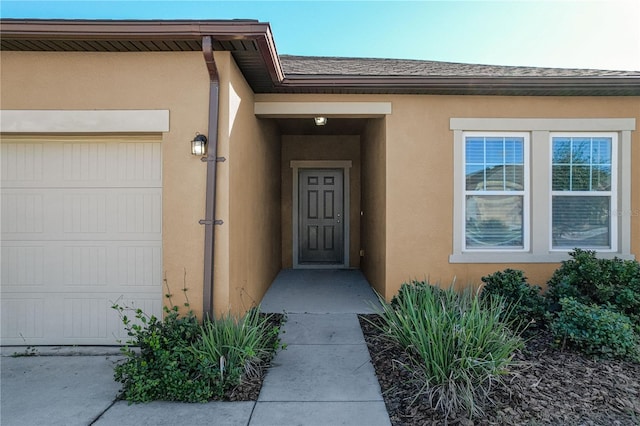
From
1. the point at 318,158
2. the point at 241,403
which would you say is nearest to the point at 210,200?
the point at 241,403

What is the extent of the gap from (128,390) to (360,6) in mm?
6954

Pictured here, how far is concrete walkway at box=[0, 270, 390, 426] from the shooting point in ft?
8.82

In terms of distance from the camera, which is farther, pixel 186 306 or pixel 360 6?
pixel 360 6

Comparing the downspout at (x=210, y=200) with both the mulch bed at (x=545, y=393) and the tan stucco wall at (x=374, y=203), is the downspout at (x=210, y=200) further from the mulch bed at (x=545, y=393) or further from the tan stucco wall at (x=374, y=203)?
the tan stucco wall at (x=374, y=203)

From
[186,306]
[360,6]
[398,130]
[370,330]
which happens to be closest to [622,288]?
[370,330]

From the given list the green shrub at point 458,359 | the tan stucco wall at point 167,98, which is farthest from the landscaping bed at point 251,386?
the green shrub at point 458,359

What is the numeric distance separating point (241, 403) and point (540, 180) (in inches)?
194

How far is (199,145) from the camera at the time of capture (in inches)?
146

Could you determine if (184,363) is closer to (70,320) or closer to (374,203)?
(70,320)

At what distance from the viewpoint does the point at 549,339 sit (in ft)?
13.0

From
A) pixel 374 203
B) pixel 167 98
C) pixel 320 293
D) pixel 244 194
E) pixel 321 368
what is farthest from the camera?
pixel 374 203

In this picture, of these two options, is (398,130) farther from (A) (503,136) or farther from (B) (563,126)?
(B) (563,126)

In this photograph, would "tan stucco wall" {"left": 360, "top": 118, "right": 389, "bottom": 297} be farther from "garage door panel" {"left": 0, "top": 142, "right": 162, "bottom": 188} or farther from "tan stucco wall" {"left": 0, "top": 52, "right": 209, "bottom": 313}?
"garage door panel" {"left": 0, "top": 142, "right": 162, "bottom": 188}

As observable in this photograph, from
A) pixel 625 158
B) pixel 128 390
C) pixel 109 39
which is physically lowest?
pixel 128 390
